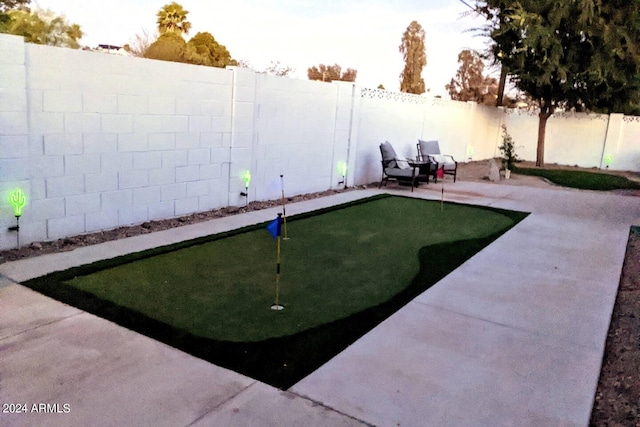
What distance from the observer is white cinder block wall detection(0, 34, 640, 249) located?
526 centimetres

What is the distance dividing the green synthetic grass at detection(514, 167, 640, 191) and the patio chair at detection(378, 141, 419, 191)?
4.75m

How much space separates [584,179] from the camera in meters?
14.3

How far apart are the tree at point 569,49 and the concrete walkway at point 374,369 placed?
11.3 m

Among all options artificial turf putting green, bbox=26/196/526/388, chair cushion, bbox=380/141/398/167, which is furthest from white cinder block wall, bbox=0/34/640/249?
artificial turf putting green, bbox=26/196/526/388

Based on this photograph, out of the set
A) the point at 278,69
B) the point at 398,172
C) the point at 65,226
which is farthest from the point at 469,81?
the point at 65,226

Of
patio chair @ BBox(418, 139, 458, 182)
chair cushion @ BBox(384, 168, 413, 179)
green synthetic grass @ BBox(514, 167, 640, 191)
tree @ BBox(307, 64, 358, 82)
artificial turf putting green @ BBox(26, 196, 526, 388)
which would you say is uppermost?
tree @ BBox(307, 64, 358, 82)

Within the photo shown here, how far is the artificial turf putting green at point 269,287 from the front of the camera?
3537 millimetres

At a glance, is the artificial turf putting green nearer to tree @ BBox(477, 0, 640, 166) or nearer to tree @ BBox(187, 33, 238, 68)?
tree @ BBox(477, 0, 640, 166)

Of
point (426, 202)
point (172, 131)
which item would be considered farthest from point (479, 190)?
point (172, 131)

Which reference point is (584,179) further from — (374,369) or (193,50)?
(193,50)

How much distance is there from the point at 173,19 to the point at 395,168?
1729cm

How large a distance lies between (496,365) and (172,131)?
510 cm

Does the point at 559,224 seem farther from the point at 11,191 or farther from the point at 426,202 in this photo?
the point at 11,191

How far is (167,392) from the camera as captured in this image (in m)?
2.89
